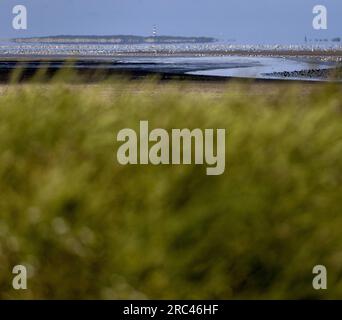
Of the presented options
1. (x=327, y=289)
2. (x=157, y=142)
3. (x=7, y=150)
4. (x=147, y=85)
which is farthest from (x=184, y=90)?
(x=327, y=289)

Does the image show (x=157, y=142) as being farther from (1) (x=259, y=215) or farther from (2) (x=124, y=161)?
(1) (x=259, y=215)

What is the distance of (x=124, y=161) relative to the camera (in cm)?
449

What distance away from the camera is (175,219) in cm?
419

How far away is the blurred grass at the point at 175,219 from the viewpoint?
411cm

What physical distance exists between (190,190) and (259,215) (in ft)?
1.31

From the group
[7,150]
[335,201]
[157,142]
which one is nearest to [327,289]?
[335,201]

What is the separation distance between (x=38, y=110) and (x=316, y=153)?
1735 millimetres

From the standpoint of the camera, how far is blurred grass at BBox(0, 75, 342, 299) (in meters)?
4.11

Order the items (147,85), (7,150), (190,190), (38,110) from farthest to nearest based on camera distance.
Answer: (147,85), (38,110), (7,150), (190,190)

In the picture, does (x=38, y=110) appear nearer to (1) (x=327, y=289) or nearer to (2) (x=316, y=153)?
(2) (x=316, y=153)

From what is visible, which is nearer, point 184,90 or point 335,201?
point 335,201
